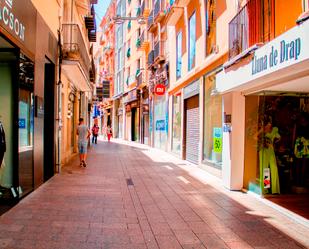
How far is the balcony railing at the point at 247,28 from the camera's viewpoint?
28.9ft

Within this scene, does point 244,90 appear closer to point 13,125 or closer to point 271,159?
point 271,159

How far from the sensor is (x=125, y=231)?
237 inches

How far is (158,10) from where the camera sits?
26.4 meters

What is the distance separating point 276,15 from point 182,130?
10.1m

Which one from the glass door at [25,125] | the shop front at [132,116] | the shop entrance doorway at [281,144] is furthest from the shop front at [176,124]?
the shop front at [132,116]

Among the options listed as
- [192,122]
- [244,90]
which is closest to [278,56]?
[244,90]

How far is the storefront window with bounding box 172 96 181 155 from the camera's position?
19.5 m

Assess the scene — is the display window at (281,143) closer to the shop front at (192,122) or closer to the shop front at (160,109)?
the shop front at (192,122)

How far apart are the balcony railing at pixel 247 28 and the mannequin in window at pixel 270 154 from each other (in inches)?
77.6

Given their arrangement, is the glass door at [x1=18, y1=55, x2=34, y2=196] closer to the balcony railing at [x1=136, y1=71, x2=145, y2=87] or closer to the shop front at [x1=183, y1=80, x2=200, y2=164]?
the shop front at [x1=183, y1=80, x2=200, y2=164]

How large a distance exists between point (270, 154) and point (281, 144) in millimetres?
432

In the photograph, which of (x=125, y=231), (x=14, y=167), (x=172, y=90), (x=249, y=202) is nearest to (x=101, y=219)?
(x=125, y=231)

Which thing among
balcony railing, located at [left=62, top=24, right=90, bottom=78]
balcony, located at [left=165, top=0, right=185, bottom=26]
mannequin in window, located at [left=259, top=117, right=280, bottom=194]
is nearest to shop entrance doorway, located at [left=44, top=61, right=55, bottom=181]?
balcony railing, located at [left=62, top=24, right=90, bottom=78]

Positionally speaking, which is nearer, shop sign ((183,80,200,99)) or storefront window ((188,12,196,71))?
shop sign ((183,80,200,99))
